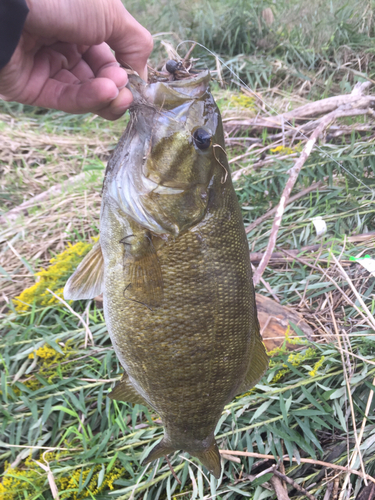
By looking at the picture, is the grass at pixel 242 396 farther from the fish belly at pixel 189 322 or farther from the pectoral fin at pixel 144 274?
the pectoral fin at pixel 144 274

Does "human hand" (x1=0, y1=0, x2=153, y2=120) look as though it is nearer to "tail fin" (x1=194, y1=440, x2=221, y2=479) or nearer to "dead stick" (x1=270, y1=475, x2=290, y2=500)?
"tail fin" (x1=194, y1=440, x2=221, y2=479)

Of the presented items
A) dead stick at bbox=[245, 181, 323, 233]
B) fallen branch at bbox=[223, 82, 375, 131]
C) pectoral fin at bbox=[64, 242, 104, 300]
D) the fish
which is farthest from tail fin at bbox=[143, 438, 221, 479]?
fallen branch at bbox=[223, 82, 375, 131]

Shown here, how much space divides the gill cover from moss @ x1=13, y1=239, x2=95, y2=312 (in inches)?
59.9

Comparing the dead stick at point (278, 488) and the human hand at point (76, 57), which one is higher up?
the human hand at point (76, 57)

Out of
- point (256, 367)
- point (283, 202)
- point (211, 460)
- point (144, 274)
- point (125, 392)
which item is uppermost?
point (144, 274)

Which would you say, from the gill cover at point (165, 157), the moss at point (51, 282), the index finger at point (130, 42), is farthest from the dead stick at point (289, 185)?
the moss at point (51, 282)

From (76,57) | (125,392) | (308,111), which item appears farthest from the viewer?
(308,111)

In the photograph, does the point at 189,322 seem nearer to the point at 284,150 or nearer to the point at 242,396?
the point at 242,396

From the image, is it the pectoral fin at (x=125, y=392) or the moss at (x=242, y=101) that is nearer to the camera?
the pectoral fin at (x=125, y=392)

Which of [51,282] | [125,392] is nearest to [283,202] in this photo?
[125,392]

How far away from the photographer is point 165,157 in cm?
127

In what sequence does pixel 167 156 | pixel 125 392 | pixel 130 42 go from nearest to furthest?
pixel 167 156 < pixel 130 42 < pixel 125 392

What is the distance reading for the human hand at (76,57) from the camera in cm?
132

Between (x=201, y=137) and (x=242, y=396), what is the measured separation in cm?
152
